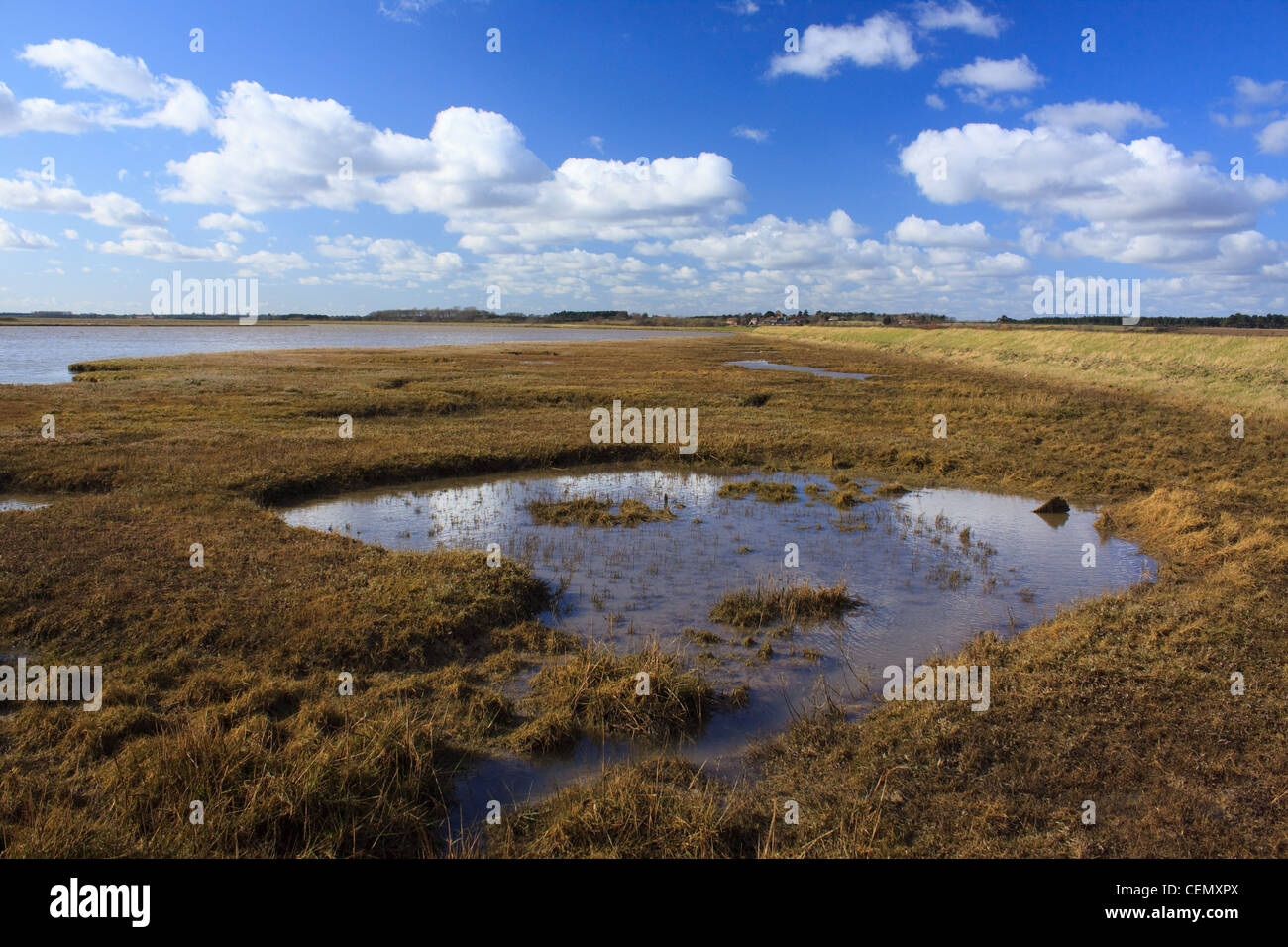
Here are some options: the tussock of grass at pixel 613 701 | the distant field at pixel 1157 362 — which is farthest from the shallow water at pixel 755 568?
the distant field at pixel 1157 362

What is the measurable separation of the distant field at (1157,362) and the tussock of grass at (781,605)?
3490 centimetres

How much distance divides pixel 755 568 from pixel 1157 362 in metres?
54.8

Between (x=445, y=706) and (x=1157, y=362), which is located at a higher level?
(x=1157, y=362)

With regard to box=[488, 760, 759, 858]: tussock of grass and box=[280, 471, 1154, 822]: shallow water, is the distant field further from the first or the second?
box=[488, 760, 759, 858]: tussock of grass

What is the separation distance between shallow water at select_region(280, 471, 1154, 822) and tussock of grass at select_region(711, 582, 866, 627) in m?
0.29

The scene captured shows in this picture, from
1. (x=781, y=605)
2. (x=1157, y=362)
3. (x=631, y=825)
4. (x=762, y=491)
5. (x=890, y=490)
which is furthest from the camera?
(x=1157, y=362)

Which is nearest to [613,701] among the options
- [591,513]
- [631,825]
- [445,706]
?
[445,706]

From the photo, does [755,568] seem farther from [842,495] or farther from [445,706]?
[445,706]

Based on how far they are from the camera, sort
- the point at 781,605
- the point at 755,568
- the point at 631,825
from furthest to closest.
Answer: the point at 755,568, the point at 781,605, the point at 631,825

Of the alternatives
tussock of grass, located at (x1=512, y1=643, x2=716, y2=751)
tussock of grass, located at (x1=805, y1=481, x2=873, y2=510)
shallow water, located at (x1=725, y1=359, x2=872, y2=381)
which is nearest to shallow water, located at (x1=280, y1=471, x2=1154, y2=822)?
tussock of grass, located at (x1=512, y1=643, x2=716, y2=751)

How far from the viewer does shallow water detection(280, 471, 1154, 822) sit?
9.21 m

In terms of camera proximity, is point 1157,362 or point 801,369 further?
point 801,369

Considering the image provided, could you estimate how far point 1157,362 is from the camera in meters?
52.9
